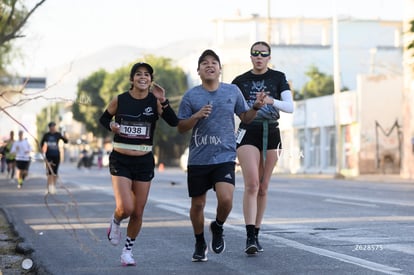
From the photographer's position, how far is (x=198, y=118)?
8.99 meters

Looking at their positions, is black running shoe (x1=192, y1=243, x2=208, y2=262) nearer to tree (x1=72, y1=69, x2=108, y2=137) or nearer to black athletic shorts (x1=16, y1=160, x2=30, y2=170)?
black athletic shorts (x1=16, y1=160, x2=30, y2=170)

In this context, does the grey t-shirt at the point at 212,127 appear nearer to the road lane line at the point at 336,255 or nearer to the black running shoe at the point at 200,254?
the black running shoe at the point at 200,254

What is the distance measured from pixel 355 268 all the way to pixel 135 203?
6.90 feet

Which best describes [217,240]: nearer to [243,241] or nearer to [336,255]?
[336,255]

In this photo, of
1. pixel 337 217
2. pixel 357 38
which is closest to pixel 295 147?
pixel 357 38

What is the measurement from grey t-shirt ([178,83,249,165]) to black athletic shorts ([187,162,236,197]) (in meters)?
0.05

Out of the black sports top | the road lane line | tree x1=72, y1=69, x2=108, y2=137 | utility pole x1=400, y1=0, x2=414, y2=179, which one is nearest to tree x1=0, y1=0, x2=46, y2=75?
the black sports top

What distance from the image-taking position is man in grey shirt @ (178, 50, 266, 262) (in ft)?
30.1

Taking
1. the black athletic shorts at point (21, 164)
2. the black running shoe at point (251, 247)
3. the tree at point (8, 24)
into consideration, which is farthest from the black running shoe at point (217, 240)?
the black athletic shorts at point (21, 164)

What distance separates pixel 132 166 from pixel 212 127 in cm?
80

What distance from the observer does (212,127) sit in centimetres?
916

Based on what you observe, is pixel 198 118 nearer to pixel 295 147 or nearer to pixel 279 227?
pixel 279 227

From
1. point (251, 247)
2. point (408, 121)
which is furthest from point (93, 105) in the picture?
point (251, 247)

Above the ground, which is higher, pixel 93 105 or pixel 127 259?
pixel 93 105
